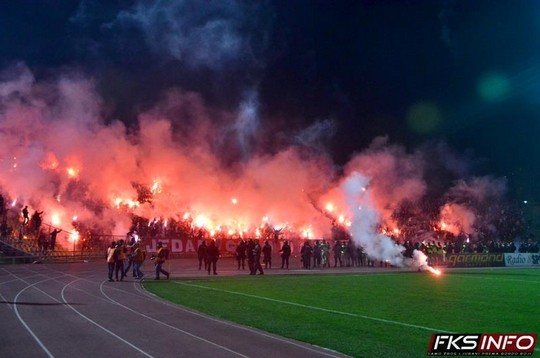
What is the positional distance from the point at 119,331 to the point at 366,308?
696 cm

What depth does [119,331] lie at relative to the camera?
11000 millimetres

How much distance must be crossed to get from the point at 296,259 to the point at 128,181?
792 inches

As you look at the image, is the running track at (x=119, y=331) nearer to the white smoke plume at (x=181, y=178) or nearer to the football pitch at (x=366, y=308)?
the football pitch at (x=366, y=308)

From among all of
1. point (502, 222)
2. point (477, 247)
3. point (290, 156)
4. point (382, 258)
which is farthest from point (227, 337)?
point (290, 156)

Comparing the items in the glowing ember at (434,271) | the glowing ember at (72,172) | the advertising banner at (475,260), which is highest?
A: the glowing ember at (72,172)

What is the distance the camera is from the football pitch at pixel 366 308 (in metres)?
10.6

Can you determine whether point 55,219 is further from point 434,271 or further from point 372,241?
point 434,271

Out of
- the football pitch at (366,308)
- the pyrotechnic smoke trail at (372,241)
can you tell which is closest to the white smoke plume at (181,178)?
the pyrotechnic smoke trail at (372,241)

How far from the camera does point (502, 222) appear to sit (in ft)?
185

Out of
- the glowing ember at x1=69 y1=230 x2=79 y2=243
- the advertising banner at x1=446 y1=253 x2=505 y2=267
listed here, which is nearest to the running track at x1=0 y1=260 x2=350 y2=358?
the glowing ember at x1=69 y1=230 x2=79 y2=243

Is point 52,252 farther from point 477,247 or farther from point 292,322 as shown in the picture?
point 477,247

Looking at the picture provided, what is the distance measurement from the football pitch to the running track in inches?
30.7

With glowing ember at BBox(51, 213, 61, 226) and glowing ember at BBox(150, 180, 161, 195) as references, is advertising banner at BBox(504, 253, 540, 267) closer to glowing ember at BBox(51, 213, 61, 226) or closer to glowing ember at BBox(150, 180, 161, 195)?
glowing ember at BBox(150, 180, 161, 195)

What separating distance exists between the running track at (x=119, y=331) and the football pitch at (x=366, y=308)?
2.56 ft
